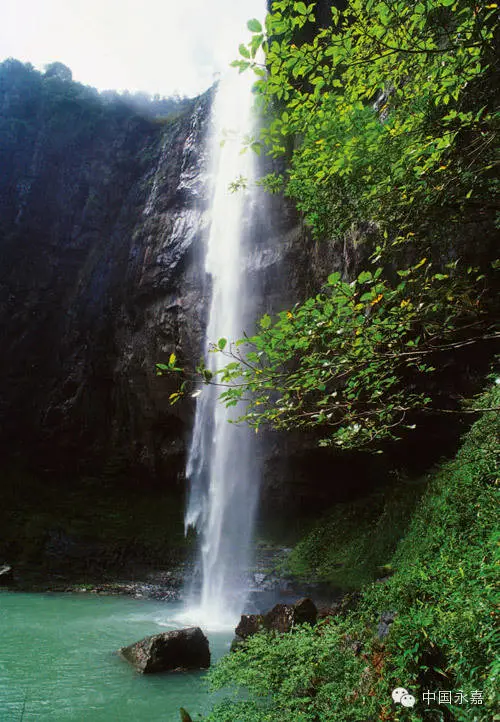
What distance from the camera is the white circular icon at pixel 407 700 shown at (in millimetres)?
2711

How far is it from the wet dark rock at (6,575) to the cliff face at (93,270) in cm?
533

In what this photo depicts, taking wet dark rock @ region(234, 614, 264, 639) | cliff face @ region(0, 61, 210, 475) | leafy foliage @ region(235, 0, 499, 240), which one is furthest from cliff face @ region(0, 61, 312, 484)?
leafy foliage @ region(235, 0, 499, 240)

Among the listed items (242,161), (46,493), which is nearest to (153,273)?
(242,161)

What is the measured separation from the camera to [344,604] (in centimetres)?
684

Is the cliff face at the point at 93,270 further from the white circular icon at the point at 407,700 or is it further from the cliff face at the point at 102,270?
the white circular icon at the point at 407,700

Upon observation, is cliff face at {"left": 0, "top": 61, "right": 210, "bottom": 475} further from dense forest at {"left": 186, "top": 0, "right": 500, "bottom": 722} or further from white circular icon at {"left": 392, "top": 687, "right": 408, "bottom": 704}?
white circular icon at {"left": 392, "top": 687, "right": 408, "bottom": 704}

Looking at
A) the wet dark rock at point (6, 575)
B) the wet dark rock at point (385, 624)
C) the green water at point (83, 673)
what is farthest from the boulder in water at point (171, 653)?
the wet dark rock at point (6, 575)

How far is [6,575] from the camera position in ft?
42.4

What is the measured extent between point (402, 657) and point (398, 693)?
0.76 ft

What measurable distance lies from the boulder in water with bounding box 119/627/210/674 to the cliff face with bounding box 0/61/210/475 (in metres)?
9.77

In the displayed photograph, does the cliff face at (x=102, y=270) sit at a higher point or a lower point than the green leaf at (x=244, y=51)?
higher

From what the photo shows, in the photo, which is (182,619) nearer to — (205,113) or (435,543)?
(435,543)

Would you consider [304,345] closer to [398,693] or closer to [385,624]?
[398,693]

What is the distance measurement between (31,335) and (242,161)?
11548 millimetres
